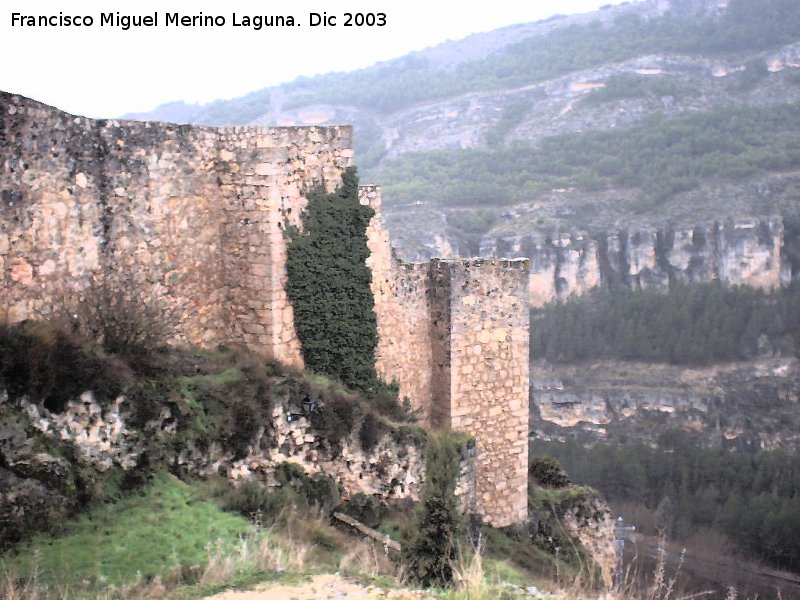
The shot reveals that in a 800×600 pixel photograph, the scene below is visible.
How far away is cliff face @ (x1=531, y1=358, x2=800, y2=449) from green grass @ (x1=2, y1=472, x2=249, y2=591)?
1917 inches

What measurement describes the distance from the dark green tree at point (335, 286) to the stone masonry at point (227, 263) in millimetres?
196

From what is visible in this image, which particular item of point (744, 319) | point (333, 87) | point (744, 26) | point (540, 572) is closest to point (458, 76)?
point (333, 87)

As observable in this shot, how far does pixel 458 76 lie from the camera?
140 meters

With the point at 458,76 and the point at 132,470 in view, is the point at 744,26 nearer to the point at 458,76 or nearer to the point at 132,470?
the point at 458,76

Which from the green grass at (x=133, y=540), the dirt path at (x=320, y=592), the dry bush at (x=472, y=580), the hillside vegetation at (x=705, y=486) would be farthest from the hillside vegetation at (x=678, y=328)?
the dirt path at (x=320, y=592)

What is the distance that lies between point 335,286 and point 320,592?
6694 mm

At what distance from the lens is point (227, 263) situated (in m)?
13.6

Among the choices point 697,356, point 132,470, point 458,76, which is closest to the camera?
point 132,470

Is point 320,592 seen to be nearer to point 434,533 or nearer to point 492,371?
point 434,533

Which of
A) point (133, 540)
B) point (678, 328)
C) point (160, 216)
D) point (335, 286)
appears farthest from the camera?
point (678, 328)

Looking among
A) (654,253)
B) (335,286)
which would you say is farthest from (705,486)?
(654,253)

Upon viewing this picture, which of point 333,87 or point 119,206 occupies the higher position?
point 333,87

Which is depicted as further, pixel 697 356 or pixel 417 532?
pixel 697 356

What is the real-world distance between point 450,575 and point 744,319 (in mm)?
68209
